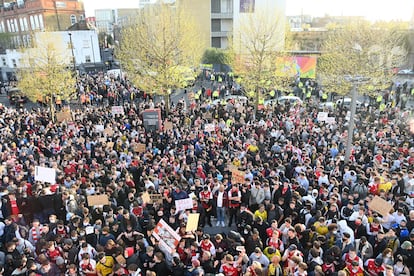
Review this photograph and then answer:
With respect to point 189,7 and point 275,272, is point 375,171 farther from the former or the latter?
point 189,7

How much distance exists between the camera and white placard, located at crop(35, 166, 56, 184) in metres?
10.2

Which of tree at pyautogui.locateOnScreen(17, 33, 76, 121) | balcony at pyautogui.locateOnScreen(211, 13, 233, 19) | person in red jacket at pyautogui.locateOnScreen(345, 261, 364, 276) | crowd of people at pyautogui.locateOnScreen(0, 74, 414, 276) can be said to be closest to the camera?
person in red jacket at pyautogui.locateOnScreen(345, 261, 364, 276)

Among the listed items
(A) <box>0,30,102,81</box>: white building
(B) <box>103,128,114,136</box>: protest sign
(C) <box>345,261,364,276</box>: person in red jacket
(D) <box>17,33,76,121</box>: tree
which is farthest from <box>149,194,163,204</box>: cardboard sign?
(A) <box>0,30,102,81</box>: white building

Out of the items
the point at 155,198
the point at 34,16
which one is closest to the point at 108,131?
the point at 155,198

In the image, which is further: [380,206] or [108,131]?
[108,131]

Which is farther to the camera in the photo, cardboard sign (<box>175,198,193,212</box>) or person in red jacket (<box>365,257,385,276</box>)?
cardboard sign (<box>175,198,193,212</box>)

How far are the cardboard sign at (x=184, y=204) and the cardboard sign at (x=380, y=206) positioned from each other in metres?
4.36

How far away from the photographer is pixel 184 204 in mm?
8578

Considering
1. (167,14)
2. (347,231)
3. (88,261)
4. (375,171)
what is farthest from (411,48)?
(88,261)

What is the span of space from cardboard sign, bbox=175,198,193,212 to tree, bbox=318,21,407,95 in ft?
57.9

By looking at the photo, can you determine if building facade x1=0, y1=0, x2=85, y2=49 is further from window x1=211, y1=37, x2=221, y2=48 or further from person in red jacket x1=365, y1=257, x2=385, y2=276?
person in red jacket x1=365, y1=257, x2=385, y2=276

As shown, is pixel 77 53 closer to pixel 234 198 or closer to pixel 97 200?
pixel 97 200

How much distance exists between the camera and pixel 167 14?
75.0 ft

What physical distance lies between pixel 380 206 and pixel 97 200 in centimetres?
691
